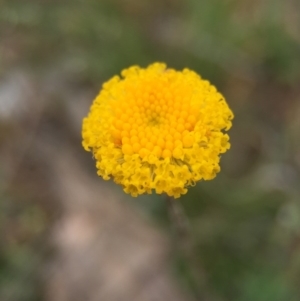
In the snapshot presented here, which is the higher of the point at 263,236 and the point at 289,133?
the point at 289,133

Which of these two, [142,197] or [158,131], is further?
[142,197]

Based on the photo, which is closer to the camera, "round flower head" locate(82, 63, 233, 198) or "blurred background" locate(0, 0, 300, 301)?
"round flower head" locate(82, 63, 233, 198)

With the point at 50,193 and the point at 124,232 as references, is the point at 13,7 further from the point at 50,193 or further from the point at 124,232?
the point at 124,232

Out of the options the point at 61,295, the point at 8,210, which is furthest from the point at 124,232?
the point at 8,210

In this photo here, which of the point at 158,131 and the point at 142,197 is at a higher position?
the point at 142,197
